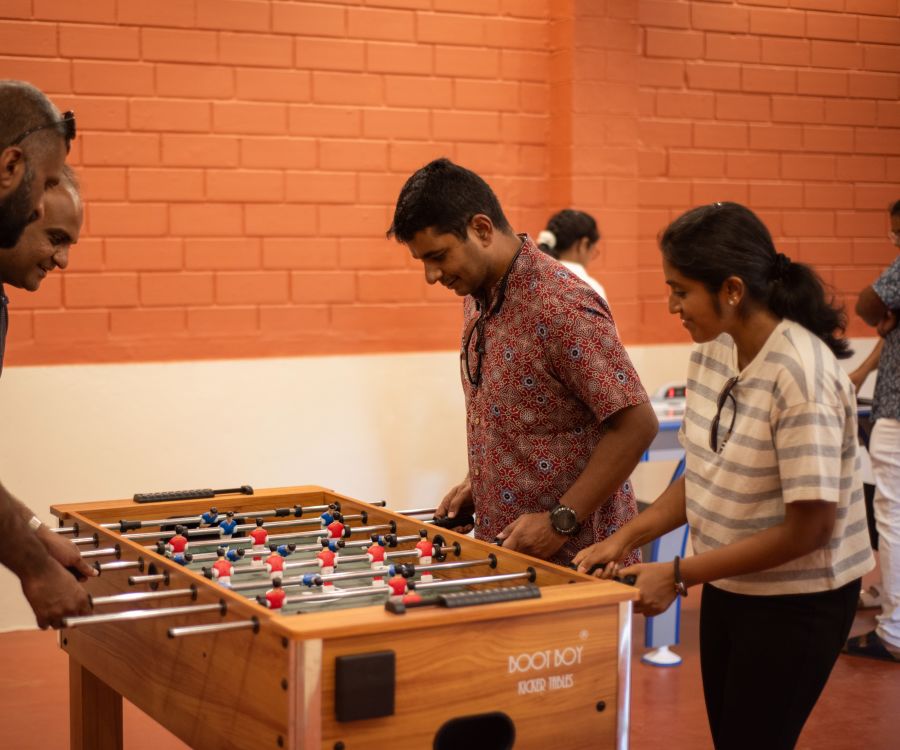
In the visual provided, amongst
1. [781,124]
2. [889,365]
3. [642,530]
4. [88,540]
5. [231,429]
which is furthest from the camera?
[781,124]

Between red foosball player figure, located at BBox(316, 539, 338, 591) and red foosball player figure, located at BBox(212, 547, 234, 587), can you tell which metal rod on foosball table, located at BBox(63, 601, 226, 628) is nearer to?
red foosball player figure, located at BBox(212, 547, 234, 587)

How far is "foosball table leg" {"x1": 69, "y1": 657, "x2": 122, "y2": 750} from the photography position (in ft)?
10.5

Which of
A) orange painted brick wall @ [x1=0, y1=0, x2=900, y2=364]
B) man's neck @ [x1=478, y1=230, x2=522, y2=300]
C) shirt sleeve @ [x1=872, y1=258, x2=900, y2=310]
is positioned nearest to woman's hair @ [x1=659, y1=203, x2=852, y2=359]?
man's neck @ [x1=478, y1=230, x2=522, y2=300]

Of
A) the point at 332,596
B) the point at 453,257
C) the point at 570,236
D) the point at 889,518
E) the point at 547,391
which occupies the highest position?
the point at 570,236

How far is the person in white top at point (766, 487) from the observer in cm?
218

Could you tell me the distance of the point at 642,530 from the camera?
8.34 feet

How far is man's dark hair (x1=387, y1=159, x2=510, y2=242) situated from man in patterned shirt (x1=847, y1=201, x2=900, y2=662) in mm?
2318

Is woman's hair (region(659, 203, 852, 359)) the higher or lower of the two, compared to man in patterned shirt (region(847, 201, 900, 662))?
higher

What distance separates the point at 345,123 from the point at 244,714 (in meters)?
3.57

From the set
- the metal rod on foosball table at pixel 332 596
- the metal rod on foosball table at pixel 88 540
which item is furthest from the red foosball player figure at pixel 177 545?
the metal rod on foosball table at pixel 332 596

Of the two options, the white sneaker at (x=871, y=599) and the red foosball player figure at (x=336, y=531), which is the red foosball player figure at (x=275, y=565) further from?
the white sneaker at (x=871, y=599)

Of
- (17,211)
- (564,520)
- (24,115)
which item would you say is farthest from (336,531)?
(24,115)

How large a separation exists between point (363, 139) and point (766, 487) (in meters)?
3.46

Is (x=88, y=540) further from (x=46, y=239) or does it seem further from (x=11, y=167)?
(x=11, y=167)
